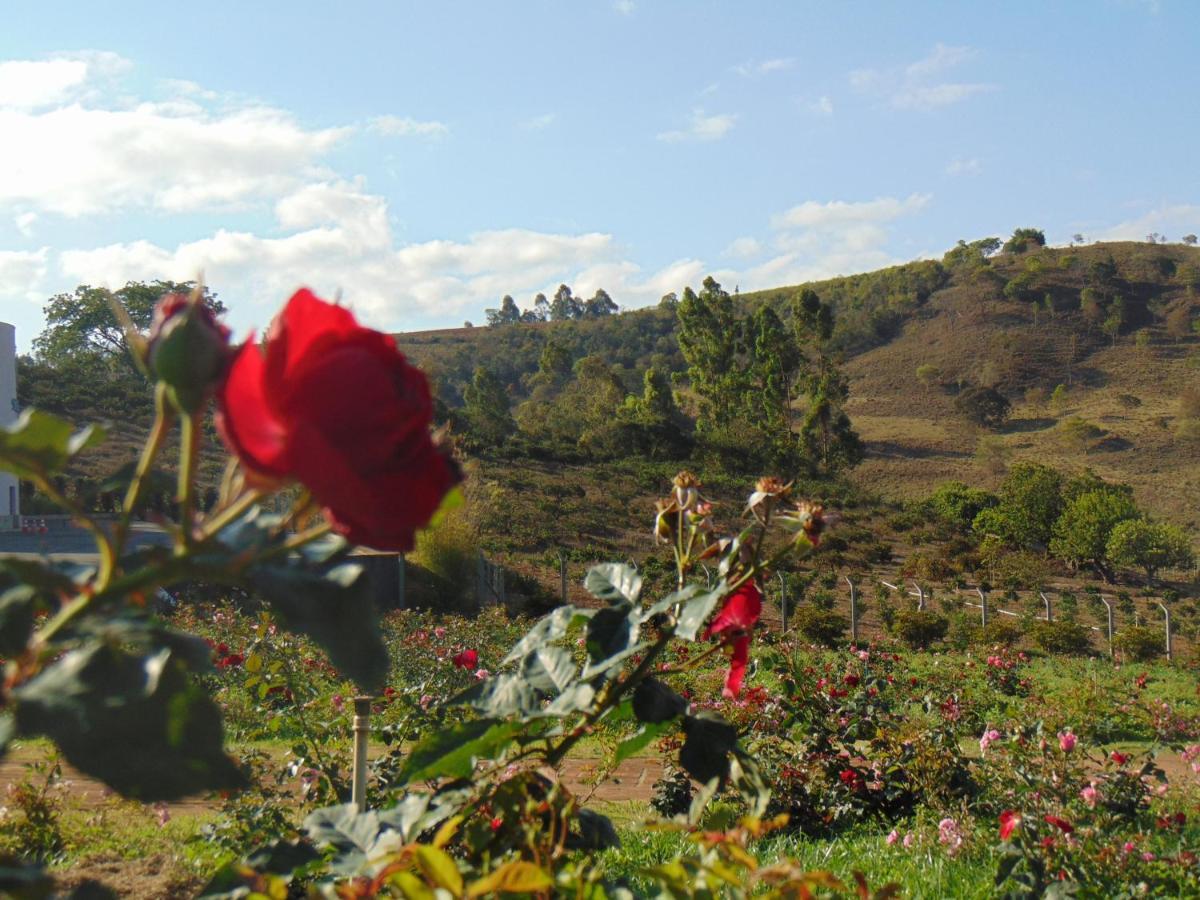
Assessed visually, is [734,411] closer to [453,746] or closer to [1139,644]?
[1139,644]

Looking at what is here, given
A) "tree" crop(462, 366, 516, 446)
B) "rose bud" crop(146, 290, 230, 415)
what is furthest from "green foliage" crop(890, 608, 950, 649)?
Result: "tree" crop(462, 366, 516, 446)

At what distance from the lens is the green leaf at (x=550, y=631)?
0.83 m

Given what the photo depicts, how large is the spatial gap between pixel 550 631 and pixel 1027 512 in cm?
2238

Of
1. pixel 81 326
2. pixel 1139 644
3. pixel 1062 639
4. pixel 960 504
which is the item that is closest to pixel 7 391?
pixel 81 326

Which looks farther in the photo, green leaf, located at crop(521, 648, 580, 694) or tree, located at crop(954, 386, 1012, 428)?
tree, located at crop(954, 386, 1012, 428)

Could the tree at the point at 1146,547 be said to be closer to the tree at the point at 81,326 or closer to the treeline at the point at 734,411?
the treeline at the point at 734,411

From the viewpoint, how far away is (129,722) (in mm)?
455

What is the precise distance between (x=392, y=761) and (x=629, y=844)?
76 cm

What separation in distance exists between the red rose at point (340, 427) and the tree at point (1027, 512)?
22.3 meters

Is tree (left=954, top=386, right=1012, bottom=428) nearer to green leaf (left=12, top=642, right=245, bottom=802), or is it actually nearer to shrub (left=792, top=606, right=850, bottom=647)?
shrub (left=792, top=606, right=850, bottom=647)

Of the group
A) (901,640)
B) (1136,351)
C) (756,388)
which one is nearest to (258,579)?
(901,640)

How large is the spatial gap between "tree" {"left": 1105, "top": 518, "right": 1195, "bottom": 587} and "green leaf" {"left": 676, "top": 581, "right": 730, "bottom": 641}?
1998cm

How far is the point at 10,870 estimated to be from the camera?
16.2 inches

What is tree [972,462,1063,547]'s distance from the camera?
834 inches
